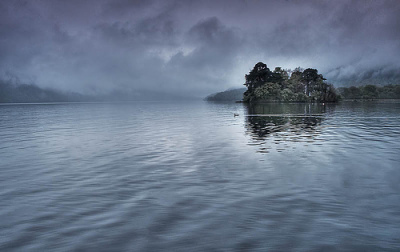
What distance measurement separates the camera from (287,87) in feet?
637

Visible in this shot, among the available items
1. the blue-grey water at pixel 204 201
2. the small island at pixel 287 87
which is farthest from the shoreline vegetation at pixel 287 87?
the blue-grey water at pixel 204 201

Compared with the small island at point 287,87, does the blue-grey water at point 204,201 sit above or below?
below

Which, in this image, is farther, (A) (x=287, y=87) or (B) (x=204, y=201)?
(A) (x=287, y=87)

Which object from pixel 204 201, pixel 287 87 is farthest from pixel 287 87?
pixel 204 201

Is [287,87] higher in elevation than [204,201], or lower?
higher

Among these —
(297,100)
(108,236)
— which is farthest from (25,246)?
(297,100)

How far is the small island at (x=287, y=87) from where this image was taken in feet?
600

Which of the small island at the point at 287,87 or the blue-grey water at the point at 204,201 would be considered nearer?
the blue-grey water at the point at 204,201

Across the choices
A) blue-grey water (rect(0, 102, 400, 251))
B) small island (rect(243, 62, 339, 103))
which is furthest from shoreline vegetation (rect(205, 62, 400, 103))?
blue-grey water (rect(0, 102, 400, 251))

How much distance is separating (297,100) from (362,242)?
191 metres

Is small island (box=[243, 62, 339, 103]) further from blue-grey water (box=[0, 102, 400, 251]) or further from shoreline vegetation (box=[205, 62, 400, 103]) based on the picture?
blue-grey water (box=[0, 102, 400, 251])

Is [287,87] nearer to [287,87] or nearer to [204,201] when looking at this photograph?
[287,87]

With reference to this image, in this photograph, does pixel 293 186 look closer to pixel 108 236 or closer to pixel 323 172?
pixel 323 172

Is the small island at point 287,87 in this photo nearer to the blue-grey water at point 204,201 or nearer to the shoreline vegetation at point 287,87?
the shoreline vegetation at point 287,87
